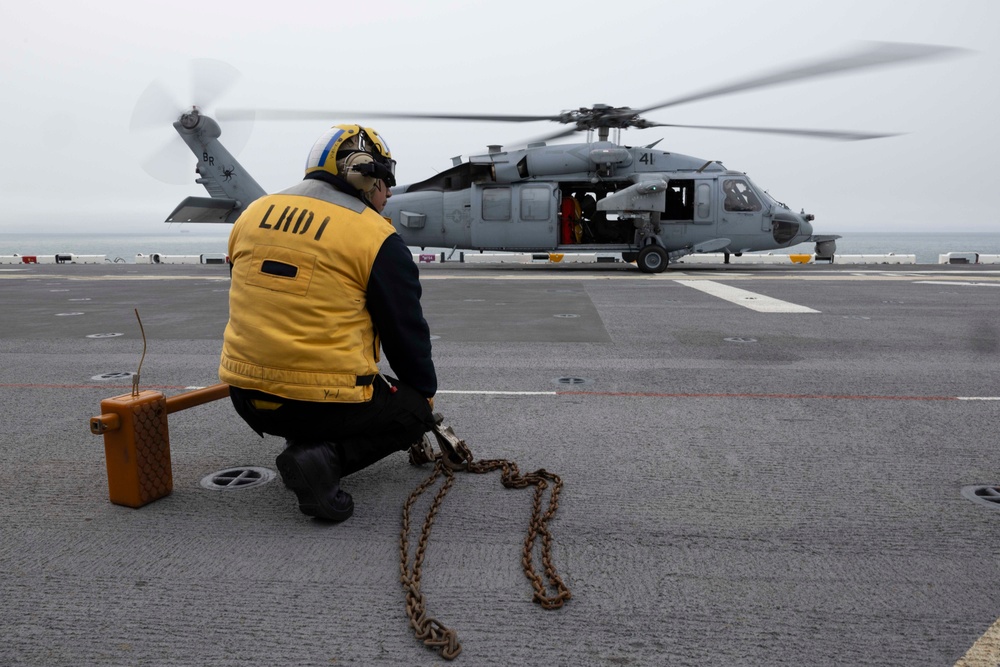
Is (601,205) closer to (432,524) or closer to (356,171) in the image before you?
Result: (356,171)

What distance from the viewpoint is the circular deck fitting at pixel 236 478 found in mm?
3385

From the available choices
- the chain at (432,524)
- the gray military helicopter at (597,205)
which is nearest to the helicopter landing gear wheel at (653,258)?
the gray military helicopter at (597,205)

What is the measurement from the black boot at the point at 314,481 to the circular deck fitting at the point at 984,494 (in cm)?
285

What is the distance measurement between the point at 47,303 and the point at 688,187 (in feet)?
49.9

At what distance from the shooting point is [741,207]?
18469 mm

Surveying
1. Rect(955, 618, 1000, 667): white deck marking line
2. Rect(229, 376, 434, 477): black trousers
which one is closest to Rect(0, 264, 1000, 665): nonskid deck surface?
Rect(955, 618, 1000, 667): white deck marking line

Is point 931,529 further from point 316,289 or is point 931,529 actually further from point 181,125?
point 181,125

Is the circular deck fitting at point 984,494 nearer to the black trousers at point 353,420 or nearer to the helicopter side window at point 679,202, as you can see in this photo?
the black trousers at point 353,420

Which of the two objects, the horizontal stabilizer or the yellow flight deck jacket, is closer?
the yellow flight deck jacket

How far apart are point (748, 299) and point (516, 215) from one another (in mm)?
8563

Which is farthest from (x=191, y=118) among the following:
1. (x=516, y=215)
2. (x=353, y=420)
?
(x=353, y=420)

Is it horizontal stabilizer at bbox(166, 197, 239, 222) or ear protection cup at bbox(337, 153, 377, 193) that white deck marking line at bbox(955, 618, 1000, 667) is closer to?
ear protection cup at bbox(337, 153, 377, 193)

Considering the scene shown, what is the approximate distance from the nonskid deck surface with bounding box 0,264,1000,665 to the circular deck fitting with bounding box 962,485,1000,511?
4 cm

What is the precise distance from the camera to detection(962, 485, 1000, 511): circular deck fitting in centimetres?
310
